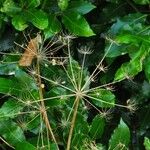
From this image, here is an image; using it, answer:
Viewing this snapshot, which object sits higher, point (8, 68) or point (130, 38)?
point (130, 38)

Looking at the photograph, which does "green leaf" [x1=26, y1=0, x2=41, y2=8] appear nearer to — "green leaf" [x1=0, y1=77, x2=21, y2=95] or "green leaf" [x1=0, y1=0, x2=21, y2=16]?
"green leaf" [x1=0, y1=0, x2=21, y2=16]

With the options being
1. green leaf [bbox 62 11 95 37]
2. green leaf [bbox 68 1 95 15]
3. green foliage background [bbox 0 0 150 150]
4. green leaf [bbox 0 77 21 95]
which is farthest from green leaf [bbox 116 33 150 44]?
green leaf [bbox 0 77 21 95]

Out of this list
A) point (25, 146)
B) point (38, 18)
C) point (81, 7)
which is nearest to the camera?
point (25, 146)

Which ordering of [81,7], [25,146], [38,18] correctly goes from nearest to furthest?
[25,146], [38,18], [81,7]

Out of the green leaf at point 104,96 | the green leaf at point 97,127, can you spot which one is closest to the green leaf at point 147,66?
the green leaf at point 104,96

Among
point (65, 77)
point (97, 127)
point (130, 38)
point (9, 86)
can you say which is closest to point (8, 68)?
point (9, 86)

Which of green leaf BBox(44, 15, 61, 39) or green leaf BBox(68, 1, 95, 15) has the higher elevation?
green leaf BBox(68, 1, 95, 15)

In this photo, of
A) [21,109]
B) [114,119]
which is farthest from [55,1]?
[114,119]

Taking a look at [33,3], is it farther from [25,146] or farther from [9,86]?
[25,146]
